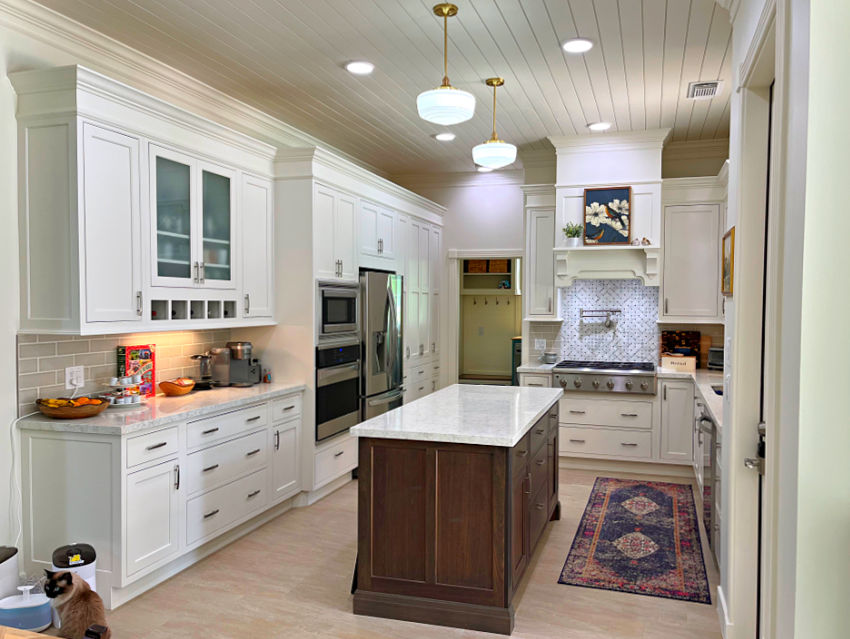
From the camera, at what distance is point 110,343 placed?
12.5ft

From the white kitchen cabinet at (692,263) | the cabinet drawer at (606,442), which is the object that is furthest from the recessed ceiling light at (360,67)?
the cabinet drawer at (606,442)

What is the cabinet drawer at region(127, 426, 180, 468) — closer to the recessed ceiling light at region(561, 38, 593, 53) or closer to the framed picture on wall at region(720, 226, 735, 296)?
the framed picture on wall at region(720, 226, 735, 296)

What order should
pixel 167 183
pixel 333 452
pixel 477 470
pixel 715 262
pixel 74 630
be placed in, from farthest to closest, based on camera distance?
pixel 715 262
pixel 333 452
pixel 167 183
pixel 477 470
pixel 74 630

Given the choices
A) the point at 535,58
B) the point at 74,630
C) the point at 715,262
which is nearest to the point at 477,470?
the point at 74,630

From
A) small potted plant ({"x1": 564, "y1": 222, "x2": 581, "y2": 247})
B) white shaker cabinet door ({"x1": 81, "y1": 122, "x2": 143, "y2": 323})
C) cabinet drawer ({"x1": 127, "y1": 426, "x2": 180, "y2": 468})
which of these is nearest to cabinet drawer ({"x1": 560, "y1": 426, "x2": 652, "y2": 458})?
small potted plant ({"x1": 564, "y1": 222, "x2": 581, "y2": 247})

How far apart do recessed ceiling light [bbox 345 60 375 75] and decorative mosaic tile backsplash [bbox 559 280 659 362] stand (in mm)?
3065

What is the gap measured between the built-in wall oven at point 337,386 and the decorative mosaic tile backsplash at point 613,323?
7.29 ft

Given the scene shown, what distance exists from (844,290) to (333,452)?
417 cm

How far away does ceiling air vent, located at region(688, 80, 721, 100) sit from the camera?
4.54 metres

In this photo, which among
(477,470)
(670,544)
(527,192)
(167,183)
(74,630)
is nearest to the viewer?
(74,630)

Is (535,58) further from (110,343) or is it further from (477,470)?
(110,343)

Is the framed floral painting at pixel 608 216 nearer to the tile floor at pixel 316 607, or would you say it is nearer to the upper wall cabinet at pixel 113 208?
the tile floor at pixel 316 607

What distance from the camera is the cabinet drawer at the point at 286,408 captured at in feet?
14.6

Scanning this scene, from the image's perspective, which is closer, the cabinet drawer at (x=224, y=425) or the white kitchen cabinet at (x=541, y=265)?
the cabinet drawer at (x=224, y=425)
